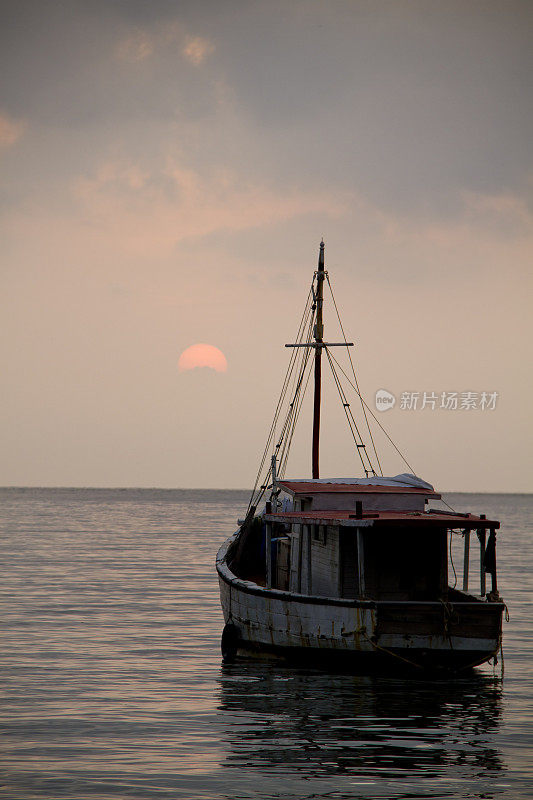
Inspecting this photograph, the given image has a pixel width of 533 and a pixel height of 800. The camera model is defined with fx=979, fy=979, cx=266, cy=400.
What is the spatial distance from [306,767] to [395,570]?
8.90m

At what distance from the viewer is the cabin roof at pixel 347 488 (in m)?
26.8

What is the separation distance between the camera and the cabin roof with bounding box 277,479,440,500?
2681 centimetres

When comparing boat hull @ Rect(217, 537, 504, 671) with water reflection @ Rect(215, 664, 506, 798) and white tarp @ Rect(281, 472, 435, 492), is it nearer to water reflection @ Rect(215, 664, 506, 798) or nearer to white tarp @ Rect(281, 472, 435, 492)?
water reflection @ Rect(215, 664, 506, 798)

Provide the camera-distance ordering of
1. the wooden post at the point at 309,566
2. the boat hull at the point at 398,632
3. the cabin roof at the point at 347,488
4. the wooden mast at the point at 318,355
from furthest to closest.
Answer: the wooden mast at the point at 318,355, the cabin roof at the point at 347,488, the wooden post at the point at 309,566, the boat hull at the point at 398,632

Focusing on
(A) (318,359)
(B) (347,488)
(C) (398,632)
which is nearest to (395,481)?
(B) (347,488)

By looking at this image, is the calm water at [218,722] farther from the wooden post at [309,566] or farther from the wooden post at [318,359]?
the wooden post at [318,359]

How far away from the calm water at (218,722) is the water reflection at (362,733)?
0.13 feet

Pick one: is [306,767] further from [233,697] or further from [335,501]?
[335,501]

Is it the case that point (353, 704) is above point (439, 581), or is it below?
below

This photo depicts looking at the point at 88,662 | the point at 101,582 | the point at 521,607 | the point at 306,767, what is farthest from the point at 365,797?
the point at 101,582

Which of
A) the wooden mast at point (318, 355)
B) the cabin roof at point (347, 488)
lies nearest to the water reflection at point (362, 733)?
the cabin roof at point (347, 488)

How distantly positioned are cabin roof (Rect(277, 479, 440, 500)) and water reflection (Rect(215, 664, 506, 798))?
4.99 m

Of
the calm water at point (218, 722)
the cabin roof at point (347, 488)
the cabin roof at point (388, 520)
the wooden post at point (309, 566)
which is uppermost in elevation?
the cabin roof at point (347, 488)

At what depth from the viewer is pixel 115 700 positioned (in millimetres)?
20781
